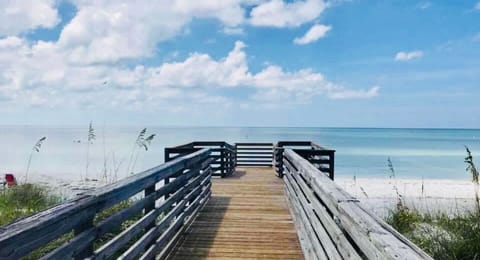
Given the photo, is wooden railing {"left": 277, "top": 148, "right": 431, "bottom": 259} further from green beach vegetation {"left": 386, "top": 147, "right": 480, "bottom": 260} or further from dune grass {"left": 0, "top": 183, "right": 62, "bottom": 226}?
dune grass {"left": 0, "top": 183, "right": 62, "bottom": 226}

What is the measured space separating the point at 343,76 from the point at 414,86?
675 inches

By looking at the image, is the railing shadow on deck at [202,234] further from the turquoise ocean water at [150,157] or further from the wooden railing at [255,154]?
the wooden railing at [255,154]

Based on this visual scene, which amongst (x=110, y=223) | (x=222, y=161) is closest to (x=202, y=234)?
(x=110, y=223)

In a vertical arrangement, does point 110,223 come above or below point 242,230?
above

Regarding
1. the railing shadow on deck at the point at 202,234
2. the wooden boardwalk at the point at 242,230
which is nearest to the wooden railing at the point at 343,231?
the wooden boardwalk at the point at 242,230

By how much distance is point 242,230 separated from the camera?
5.20 metres

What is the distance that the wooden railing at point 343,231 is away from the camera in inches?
62.8

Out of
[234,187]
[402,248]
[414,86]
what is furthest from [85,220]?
[414,86]

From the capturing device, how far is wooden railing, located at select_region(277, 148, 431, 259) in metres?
1.59

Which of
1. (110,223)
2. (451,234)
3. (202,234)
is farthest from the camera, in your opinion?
(451,234)

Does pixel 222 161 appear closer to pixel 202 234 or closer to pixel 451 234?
pixel 202 234

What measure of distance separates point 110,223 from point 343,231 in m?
1.53

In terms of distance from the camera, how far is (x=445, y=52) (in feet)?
102

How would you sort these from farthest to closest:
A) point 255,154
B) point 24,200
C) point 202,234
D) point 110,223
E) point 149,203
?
1. point 255,154
2. point 24,200
3. point 202,234
4. point 149,203
5. point 110,223
